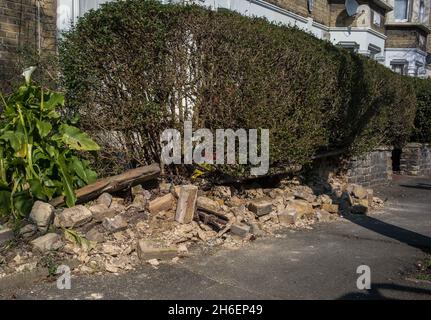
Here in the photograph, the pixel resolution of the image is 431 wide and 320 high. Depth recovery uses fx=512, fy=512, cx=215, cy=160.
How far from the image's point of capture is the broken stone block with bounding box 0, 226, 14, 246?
4.81 meters

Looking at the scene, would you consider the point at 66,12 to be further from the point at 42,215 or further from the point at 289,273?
the point at 289,273

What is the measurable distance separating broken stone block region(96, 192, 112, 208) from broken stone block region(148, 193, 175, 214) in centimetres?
46

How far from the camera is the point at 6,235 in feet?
16.0

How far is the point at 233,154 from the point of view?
6.57 meters

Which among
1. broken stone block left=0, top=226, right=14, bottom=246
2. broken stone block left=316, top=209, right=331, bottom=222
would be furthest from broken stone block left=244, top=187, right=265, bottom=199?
broken stone block left=0, top=226, right=14, bottom=246

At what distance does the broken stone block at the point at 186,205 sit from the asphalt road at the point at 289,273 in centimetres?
63

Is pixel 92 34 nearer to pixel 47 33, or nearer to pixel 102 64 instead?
pixel 102 64

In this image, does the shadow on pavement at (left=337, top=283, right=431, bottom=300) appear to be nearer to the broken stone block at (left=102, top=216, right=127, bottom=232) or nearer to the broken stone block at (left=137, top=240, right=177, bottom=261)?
the broken stone block at (left=137, top=240, right=177, bottom=261)

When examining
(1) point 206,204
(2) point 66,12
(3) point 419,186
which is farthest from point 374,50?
(1) point 206,204

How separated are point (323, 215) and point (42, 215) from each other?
411 centimetres

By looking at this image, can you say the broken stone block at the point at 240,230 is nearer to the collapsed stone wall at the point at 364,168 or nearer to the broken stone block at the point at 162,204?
the broken stone block at the point at 162,204

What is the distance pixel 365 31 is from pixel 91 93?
13064 millimetres

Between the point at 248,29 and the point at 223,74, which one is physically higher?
the point at 248,29
